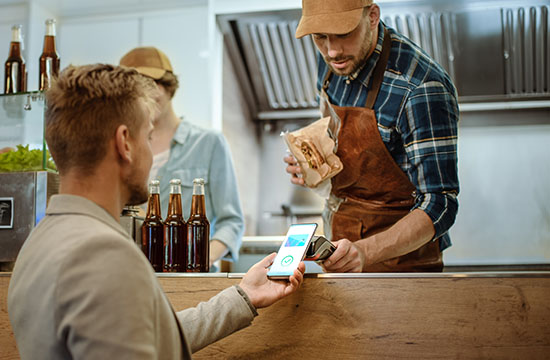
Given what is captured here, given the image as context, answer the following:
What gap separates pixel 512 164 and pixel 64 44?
2544 millimetres

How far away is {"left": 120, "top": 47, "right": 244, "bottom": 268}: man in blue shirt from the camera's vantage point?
2.16m

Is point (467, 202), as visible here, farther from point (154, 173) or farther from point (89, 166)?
point (89, 166)

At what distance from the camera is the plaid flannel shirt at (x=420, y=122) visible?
154 centimetres

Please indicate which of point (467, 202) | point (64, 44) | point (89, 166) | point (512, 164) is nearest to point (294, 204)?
point (467, 202)

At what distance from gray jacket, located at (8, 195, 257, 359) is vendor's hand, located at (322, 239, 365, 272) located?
0.49 m

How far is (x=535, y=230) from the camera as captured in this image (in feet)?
9.85

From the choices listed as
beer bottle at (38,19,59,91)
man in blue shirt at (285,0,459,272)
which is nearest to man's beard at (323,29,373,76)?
man in blue shirt at (285,0,459,272)

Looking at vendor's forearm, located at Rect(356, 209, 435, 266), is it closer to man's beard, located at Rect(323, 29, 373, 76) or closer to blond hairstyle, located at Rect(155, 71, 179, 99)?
man's beard, located at Rect(323, 29, 373, 76)

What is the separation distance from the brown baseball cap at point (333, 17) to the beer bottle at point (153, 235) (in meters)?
0.59

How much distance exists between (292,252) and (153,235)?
0.39m

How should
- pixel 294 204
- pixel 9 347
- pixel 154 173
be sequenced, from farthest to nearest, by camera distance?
pixel 294 204
pixel 154 173
pixel 9 347

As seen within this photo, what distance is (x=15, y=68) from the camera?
5.87 feet

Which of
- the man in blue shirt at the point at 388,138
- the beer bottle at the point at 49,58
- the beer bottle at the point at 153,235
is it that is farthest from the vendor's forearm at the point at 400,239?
the beer bottle at the point at 49,58

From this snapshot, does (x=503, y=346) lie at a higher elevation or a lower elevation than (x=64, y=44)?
lower
